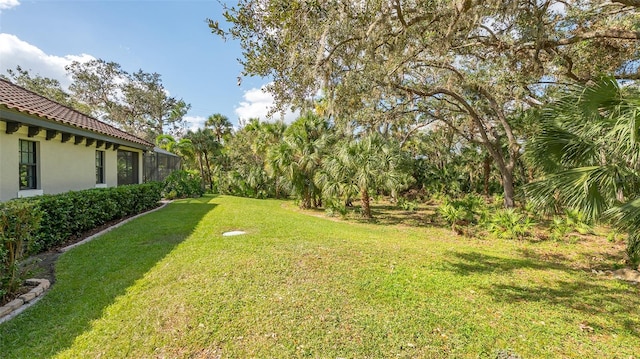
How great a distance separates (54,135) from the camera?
752 centimetres

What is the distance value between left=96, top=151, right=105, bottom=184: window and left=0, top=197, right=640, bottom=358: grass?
16.5 ft

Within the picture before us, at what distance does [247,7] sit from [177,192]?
587 inches

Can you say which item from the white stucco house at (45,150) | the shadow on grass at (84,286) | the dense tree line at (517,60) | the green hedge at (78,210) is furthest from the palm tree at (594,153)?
the white stucco house at (45,150)

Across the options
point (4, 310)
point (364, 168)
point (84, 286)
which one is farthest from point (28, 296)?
point (364, 168)

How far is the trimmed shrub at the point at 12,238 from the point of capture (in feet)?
11.6

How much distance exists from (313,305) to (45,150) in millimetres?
8373

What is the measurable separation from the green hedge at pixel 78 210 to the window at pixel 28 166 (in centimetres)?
116

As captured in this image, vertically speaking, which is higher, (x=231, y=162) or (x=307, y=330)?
(x=231, y=162)

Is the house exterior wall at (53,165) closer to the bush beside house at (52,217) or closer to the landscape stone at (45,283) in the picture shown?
the bush beside house at (52,217)

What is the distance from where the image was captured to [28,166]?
23.2ft

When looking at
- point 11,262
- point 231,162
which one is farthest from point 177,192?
point 11,262

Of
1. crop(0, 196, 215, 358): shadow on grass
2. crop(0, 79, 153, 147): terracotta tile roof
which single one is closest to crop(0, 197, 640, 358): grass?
crop(0, 196, 215, 358): shadow on grass

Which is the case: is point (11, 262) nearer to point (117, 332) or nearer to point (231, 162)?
point (117, 332)

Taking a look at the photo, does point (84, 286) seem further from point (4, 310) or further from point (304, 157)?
point (304, 157)
